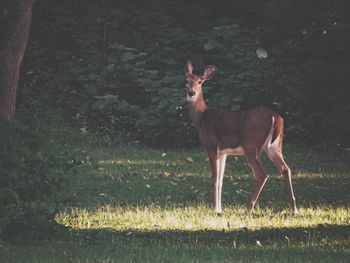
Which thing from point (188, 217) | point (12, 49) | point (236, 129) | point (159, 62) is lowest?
point (188, 217)

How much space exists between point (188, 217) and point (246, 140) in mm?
1639

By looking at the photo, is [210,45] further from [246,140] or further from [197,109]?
[246,140]

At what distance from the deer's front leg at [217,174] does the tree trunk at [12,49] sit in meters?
3.50

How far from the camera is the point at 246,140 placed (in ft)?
38.3

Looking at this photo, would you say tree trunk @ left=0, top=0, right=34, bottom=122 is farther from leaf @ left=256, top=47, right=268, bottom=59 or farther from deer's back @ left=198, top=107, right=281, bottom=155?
leaf @ left=256, top=47, right=268, bottom=59

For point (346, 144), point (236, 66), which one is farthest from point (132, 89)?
point (346, 144)

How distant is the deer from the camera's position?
37.9 ft

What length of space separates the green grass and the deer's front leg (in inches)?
5.3

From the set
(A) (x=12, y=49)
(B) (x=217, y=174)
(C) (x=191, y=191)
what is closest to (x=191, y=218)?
(B) (x=217, y=174)

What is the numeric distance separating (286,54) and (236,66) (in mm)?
1137

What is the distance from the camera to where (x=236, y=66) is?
21047 millimetres

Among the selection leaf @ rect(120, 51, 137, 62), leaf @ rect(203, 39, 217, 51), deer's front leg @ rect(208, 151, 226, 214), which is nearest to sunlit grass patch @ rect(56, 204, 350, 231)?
deer's front leg @ rect(208, 151, 226, 214)

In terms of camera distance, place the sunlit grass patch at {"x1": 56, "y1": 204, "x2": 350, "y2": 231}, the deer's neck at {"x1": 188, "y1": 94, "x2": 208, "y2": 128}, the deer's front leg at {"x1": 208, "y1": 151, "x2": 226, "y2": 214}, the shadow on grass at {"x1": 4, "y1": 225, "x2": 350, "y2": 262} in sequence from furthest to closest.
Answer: the deer's neck at {"x1": 188, "y1": 94, "x2": 208, "y2": 128}
the deer's front leg at {"x1": 208, "y1": 151, "x2": 226, "y2": 214}
the sunlit grass patch at {"x1": 56, "y1": 204, "x2": 350, "y2": 231}
the shadow on grass at {"x1": 4, "y1": 225, "x2": 350, "y2": 262}

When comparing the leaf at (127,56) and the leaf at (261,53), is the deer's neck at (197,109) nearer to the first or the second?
the leaf at (261,53)
